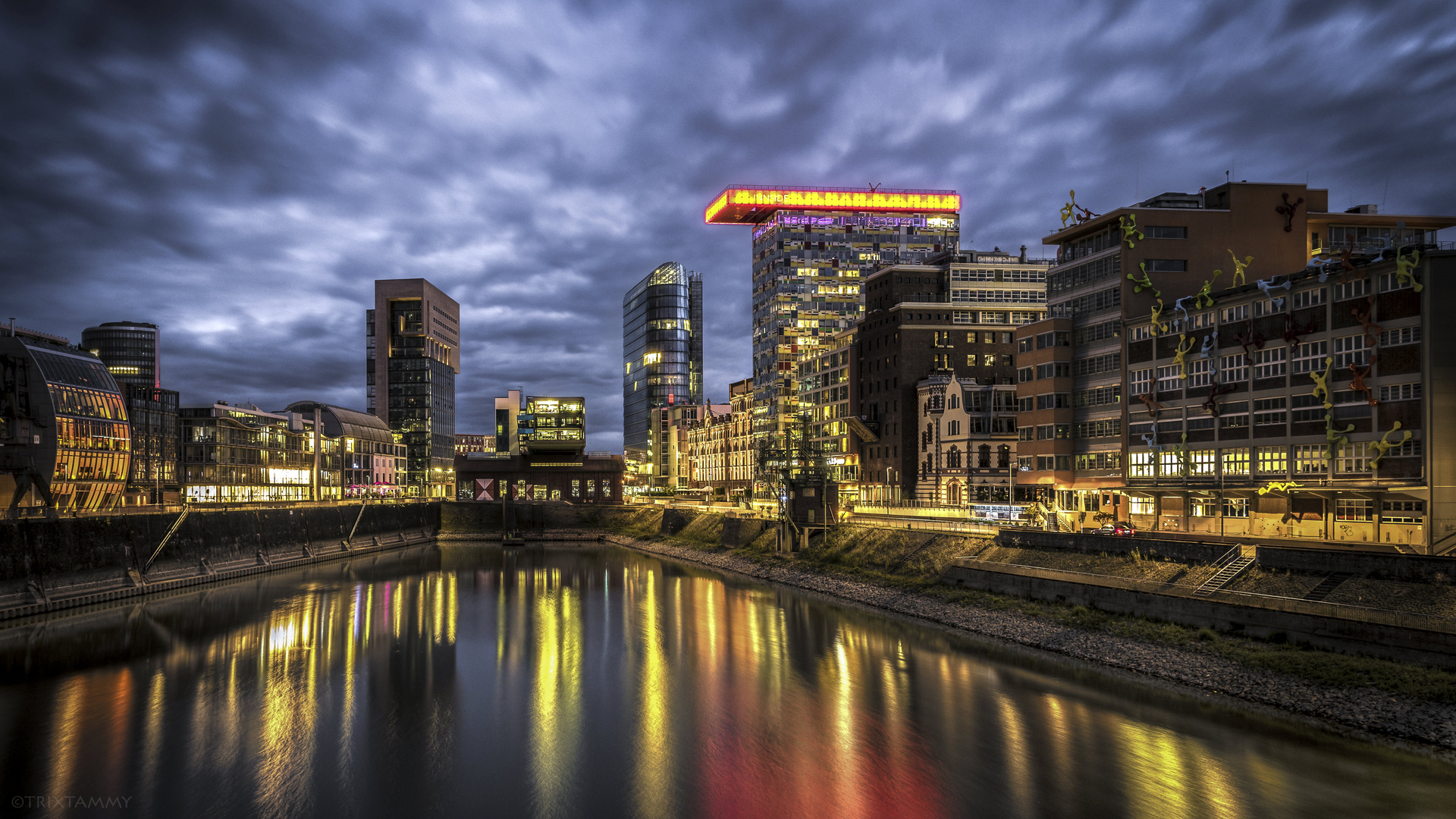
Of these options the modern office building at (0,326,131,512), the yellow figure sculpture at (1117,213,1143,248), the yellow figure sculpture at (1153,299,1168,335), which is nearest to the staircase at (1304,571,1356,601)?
→ the yellow figure sculpture at (1153,299,1168,335)

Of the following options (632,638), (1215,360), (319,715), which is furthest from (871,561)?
(319,715)

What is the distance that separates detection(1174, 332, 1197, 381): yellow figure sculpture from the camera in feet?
193

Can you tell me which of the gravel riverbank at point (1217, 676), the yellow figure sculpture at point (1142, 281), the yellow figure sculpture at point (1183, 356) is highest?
the yellow figure sculpture at point (1142, 281)

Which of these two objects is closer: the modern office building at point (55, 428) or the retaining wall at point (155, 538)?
the retaining wall at point (155, 538)

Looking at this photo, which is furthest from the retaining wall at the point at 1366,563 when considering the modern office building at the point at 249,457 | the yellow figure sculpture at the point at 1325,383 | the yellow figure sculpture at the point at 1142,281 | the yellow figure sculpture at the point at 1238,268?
the modern office building at the point at 249,457

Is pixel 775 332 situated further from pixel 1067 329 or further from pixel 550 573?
pixel 1067 329

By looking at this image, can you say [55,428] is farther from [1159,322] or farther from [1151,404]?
[1159,322]

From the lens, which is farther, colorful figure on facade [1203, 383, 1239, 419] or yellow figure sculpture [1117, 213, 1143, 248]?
yellow figure sculpture [1117, 213, 1143, 248]

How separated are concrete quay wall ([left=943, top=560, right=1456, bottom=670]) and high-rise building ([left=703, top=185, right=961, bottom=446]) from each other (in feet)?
386

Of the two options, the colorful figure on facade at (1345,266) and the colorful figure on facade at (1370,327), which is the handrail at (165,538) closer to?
the colorful figure on facade at (1370,327)

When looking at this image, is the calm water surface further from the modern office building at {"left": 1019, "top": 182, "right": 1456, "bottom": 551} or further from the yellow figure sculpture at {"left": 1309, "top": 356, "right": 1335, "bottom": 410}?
the yellow figure sculpture at {"left": 1309, "top": 356, "right": 1335, "bottom": 410}

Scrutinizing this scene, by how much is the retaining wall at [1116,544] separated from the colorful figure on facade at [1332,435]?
10.7 m

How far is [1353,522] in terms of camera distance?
46.5 metres

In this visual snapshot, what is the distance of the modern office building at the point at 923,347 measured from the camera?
4043 inches
